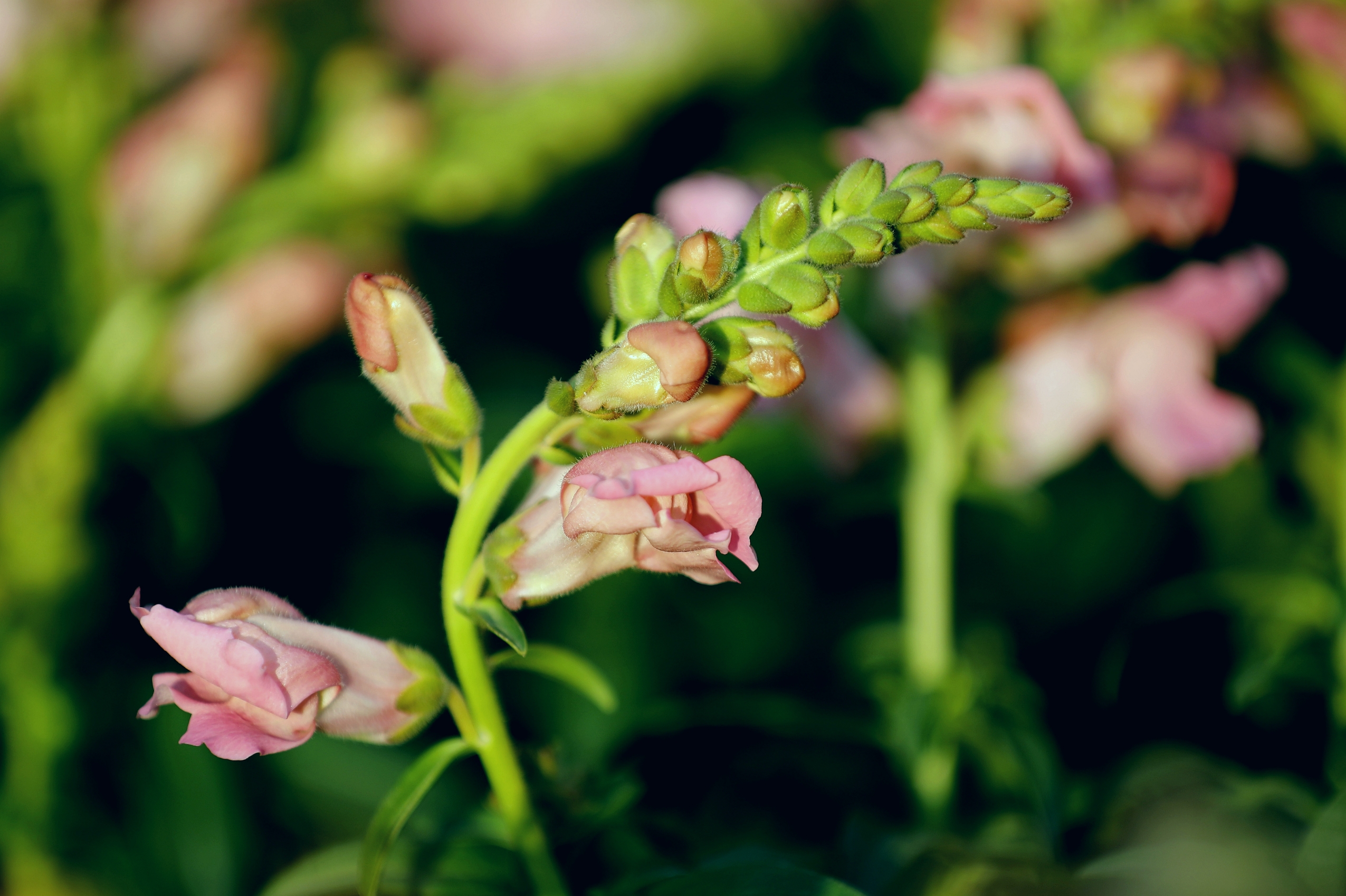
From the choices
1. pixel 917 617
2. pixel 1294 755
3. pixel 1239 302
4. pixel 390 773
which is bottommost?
pixel 1294 755

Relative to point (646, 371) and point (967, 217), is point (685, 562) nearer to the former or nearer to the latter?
point (646, 371)

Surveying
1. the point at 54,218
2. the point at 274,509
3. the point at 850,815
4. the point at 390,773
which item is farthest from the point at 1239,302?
the point at 54,218

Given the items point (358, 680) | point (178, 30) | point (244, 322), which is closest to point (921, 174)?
point (358, 680)

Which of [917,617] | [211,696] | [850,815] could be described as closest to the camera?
[211,696]

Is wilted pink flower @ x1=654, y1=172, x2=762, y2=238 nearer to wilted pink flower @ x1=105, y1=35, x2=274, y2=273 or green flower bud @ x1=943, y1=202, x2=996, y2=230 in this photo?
green flower bud @ x1=943, y1=202, x2=996, y2=230

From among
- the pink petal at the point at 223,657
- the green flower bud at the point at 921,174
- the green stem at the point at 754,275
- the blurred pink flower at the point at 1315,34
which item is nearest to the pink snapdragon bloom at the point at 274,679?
the pink petal at the point at 223,657

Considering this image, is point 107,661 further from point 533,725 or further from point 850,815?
point 850,815
